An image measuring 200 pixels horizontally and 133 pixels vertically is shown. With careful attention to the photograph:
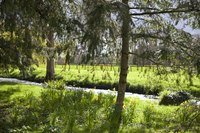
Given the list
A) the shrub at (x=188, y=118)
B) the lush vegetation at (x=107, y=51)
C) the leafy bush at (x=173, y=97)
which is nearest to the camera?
the shrub at (x=188, y=118)

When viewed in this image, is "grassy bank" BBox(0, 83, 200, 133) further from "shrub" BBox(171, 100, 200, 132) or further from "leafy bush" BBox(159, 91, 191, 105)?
"leafy bush" BBox(159, 91, 191, 105)

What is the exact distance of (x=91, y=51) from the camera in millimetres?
5297

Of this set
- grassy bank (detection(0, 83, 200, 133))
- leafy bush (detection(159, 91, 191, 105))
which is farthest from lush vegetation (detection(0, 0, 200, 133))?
leafy bush (detection(159, 91, 191, 105))

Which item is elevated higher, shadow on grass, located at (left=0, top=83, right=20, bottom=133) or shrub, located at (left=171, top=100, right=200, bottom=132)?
shrub, located at (left=171, top=100, right=200, bottom=132)

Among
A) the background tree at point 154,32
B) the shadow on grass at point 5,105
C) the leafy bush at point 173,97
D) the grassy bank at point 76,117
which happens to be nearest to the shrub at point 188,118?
the grassy bank at point 76,117

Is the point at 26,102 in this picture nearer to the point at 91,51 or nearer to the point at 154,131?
the point at 154,131

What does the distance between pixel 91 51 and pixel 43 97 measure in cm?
814

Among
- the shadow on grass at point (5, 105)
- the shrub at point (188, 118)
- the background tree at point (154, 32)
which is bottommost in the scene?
the shadow on grass at point (5, 105)

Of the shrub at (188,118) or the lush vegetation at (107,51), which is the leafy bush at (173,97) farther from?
the shrub at (188,118)

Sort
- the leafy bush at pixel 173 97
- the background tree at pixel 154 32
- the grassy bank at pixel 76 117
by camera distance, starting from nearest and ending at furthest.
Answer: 1. the background tree at pixel 154 32
2. the grassy bank at pixel 76 117
3. the leafy bush at pixel 173 97

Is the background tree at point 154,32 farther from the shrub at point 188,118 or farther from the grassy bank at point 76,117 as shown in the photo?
the shrub at point 188,118

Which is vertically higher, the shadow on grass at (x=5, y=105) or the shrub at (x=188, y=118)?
the shrub at (x=188, y=118)

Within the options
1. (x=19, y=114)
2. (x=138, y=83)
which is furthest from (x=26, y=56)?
(x=138, y=83)

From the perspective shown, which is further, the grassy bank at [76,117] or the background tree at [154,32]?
the grassy bank at [76,117]
